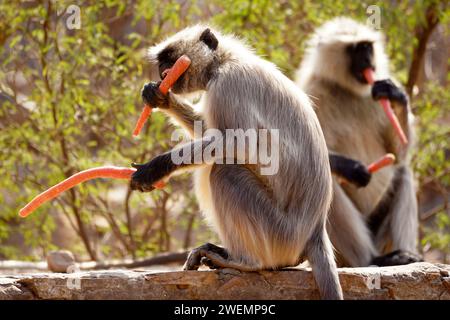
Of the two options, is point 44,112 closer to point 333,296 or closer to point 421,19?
point 421,19

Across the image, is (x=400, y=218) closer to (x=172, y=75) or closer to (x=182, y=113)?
(x=182, y=113)

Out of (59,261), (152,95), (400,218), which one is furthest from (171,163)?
(400,218)

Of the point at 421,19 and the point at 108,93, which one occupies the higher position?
the point at 421,19

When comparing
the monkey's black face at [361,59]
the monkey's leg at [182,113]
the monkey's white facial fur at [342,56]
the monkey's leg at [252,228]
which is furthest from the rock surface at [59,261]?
the monkey's black face at [361,59]

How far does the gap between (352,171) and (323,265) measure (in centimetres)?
245

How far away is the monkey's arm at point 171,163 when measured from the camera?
184 inches

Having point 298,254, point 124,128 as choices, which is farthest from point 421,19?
point 298,254

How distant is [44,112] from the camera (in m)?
8.40

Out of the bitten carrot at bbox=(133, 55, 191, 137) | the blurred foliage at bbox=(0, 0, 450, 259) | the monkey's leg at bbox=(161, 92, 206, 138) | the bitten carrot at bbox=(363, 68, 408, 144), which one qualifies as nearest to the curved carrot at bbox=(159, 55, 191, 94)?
the bitten carrot at bbox=(133, 55, 191, 137)

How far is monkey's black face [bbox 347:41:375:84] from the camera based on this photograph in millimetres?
7703

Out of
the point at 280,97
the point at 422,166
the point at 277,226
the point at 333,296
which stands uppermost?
the point at 280,97

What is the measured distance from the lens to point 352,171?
7.01 metres
